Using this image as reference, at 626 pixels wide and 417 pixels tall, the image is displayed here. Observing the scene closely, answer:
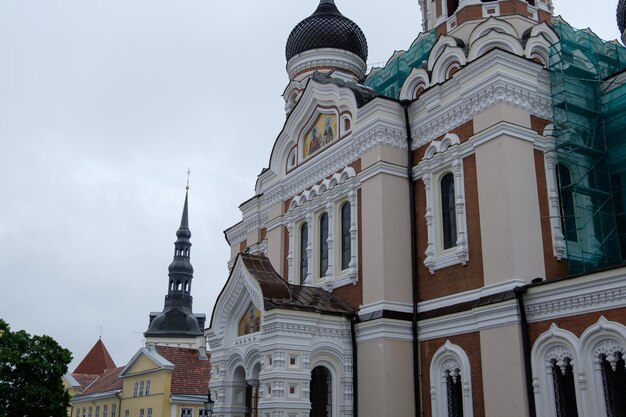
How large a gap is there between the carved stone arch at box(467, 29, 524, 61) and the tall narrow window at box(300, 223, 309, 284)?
5901 millimetres

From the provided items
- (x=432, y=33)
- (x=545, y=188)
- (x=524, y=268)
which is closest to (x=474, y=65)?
(x=545, y=188)

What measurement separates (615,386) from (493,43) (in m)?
8.33

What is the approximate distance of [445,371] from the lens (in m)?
13.8

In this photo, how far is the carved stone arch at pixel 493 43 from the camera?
15891mm

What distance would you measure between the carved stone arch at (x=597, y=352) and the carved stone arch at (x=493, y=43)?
7127 millimetres

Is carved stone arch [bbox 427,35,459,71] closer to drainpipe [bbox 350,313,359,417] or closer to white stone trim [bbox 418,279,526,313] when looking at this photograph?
white stone trim [bbox 418,279,526,313]

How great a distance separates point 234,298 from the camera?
638 inches

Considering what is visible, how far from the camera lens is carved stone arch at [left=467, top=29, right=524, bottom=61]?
15891 millimetres

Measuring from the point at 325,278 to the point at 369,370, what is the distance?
302 centimetres

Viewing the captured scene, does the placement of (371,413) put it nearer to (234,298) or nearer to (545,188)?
(234,298)

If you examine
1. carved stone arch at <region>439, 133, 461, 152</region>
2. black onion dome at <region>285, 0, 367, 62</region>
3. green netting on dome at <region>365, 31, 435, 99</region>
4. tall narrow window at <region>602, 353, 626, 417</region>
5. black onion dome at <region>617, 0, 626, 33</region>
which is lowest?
tall narrow window at <region>602, 353, 626, 417</region>

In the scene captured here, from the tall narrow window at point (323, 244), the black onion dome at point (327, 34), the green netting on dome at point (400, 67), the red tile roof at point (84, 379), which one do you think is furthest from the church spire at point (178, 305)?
the tall narrow window at point (323, 244)

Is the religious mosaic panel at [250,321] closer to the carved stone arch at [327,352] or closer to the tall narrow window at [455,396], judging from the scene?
the carved stone arch at [327,352]

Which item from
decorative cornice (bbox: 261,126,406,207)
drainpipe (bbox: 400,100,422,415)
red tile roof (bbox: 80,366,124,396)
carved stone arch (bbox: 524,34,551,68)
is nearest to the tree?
decorative cornice (bbox: 261,126,406,207)
